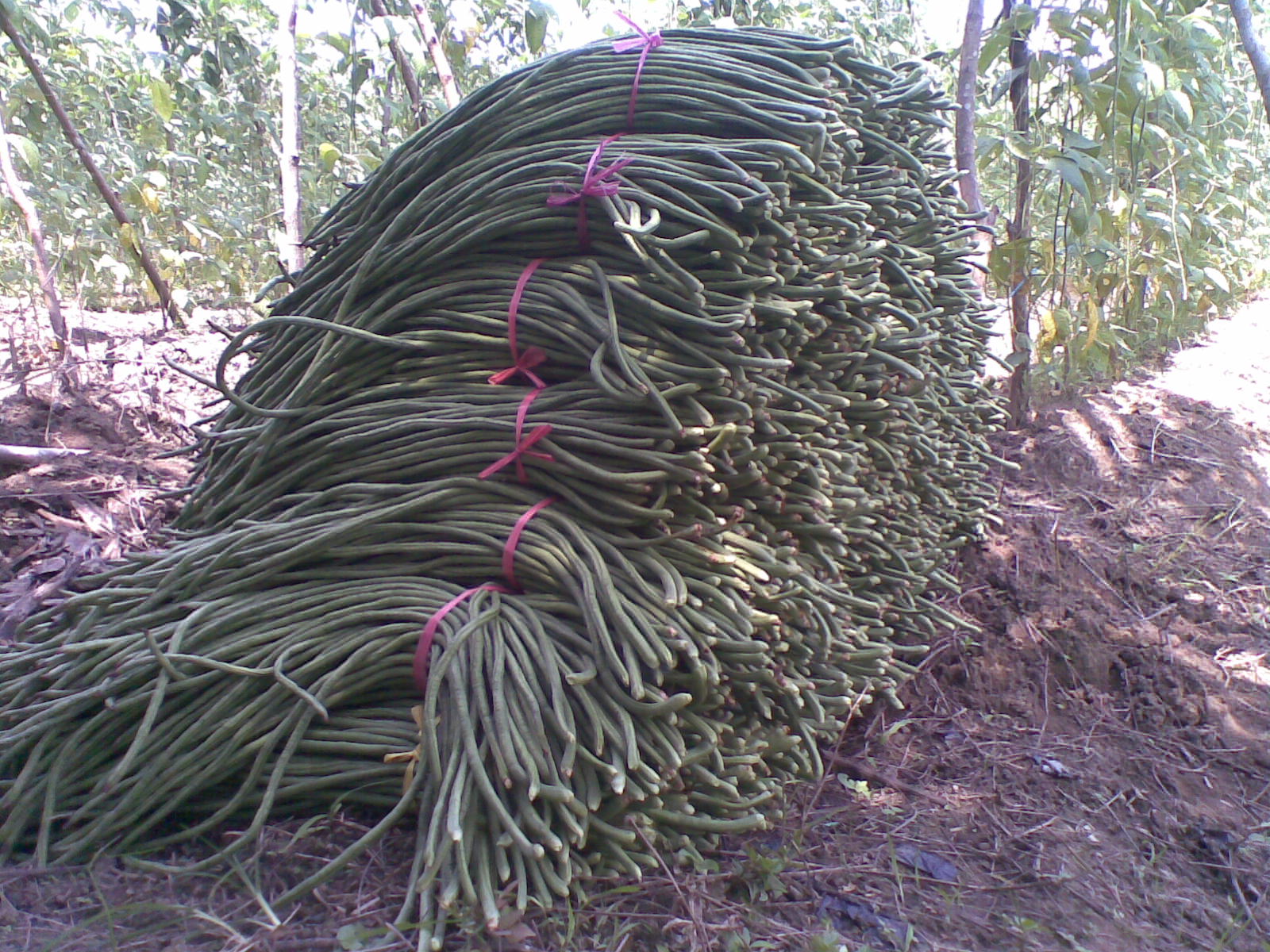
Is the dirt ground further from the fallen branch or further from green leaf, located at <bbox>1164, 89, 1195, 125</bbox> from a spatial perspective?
green leaf, located at <bbox>1164, 89, 1195, 125</bbox>

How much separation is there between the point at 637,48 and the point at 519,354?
2.67 feet

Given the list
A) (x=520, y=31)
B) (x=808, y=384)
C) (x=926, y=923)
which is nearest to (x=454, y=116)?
(x=808, y=384)

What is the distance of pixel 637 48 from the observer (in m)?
2.32

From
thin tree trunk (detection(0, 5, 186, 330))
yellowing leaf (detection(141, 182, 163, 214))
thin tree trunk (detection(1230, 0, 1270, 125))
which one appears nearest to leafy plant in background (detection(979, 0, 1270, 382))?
thin tree trunk (detection(1230, 0, 1270, 125))

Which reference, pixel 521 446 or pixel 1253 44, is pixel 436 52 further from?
pixel 1253 44

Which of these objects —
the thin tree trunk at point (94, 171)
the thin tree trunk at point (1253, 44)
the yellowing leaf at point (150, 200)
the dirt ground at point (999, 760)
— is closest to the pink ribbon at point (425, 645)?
the dirt ground at point (999, 760)

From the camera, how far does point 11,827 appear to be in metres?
1.76

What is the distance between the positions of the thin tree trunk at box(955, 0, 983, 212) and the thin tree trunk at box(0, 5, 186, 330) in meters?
3.75

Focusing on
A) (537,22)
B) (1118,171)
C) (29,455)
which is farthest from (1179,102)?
(29,455)

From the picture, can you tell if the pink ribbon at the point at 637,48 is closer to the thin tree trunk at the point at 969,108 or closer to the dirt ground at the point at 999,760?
the dirt ground at the point at 999,760

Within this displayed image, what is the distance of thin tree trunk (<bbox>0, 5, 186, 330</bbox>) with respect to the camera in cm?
406

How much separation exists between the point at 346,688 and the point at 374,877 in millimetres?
352

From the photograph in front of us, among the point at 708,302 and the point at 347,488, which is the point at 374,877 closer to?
the point at 347,488

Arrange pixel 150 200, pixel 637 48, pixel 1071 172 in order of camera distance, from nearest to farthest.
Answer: pixel 637 48, pixel 1071 172, pixel 150 200
